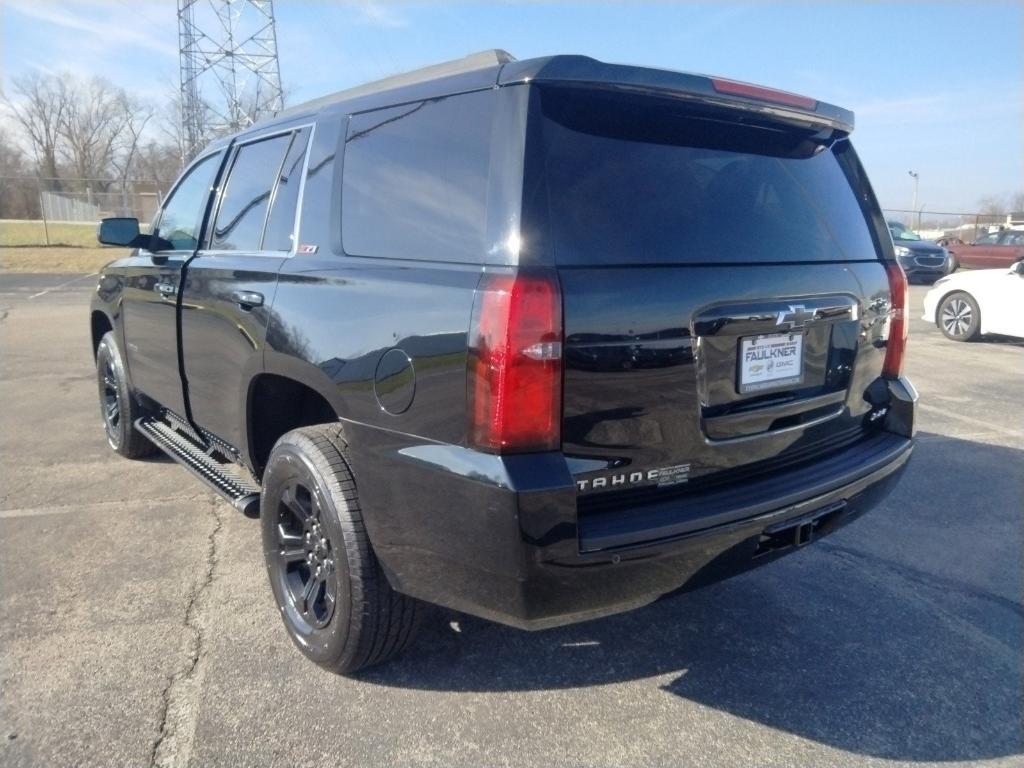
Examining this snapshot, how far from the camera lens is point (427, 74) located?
2.65 m

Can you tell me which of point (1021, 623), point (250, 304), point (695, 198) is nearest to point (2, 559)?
point (250, 304)

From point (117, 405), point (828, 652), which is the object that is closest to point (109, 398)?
point (117, 405)

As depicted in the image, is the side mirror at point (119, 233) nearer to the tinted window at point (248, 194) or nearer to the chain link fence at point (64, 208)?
the tinted window at point (248, 194)

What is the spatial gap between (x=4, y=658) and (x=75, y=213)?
47392 mm

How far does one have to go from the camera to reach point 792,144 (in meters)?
2.83

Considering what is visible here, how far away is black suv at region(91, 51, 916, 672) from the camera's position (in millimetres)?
2104

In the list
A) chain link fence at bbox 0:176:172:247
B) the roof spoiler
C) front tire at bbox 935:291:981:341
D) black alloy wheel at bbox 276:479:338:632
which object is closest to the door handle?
black alloy wheel at bbox 276:479:338:632

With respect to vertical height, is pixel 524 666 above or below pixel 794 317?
below

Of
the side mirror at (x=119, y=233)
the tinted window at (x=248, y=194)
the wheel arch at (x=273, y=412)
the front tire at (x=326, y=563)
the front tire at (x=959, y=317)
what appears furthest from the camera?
the front tire at (x=959, y=317)

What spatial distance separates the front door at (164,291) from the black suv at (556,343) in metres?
0.94

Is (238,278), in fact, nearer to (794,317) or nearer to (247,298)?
(247,298)

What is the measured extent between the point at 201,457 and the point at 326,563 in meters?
1.53

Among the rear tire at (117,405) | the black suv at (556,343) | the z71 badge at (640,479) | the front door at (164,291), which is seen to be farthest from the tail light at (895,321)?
the rear tire at (117,405)

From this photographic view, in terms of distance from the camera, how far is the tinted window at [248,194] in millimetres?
3393
